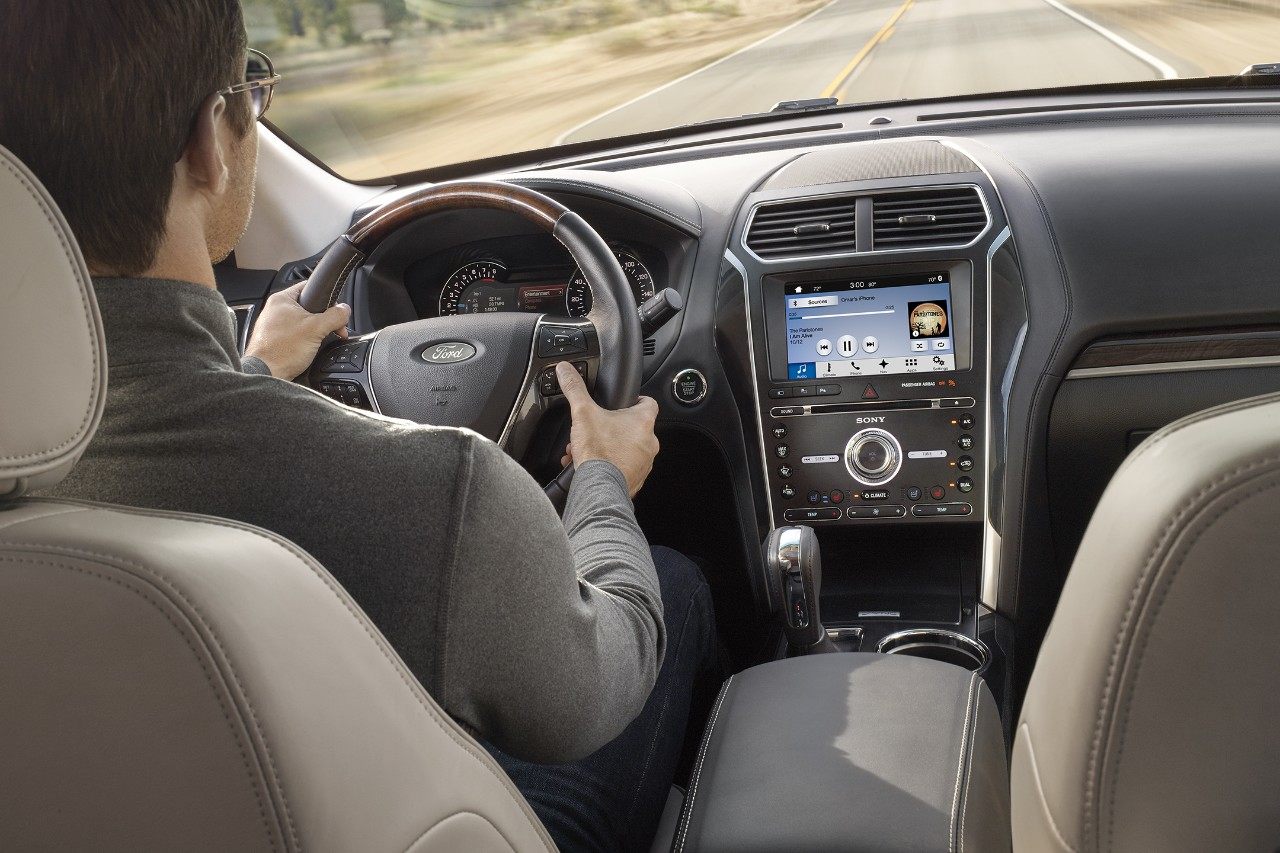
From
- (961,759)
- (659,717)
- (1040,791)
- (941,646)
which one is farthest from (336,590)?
(941,646)

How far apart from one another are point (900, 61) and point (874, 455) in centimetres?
283

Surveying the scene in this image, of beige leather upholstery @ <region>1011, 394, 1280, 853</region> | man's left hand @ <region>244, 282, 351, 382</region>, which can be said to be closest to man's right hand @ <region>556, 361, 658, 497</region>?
man's left hand @ <region>244, 282, 351, 382</region>

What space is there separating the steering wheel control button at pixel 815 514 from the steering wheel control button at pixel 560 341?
0.74 meters

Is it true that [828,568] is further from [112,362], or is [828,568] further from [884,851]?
[112,362]

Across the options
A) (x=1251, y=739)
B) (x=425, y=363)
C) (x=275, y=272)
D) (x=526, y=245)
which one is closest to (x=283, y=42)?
(x=275, y=272)

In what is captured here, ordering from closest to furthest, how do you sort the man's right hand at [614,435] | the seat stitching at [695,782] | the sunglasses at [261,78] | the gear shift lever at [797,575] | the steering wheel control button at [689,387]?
1. the seat stitching at [695,782]
2. the sunglasses at [261,78]
3. the man's right hand at [614,435]
4. the gear shift lever at [797,575]
5. the steering wheel control button at [689,387]

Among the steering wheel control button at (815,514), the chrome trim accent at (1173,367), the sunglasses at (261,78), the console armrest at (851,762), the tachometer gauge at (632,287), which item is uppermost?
the sunglasses at (261,78)

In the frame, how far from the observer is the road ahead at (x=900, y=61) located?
3490 millimetres

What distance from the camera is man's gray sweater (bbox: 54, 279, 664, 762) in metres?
1.08

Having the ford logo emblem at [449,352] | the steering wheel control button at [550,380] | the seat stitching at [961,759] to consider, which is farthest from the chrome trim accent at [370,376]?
the seat stitching at [961,759]

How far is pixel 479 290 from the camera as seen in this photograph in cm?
288

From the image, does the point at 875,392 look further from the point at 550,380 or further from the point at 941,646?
the point at 550,380

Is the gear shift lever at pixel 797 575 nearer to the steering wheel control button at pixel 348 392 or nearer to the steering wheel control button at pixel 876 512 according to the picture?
the steering wheel control button at pixel 876 512

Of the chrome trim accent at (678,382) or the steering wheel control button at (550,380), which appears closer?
the steering wheel control button at (550,380)
